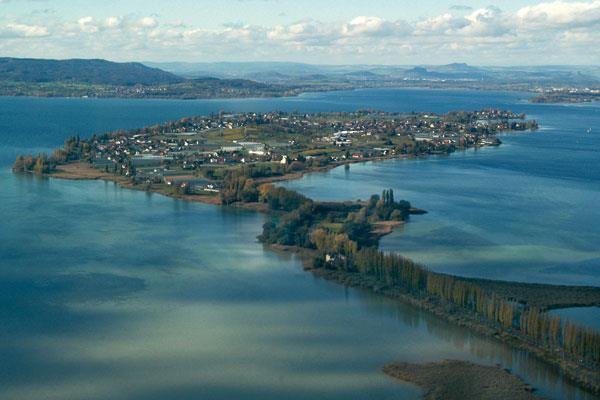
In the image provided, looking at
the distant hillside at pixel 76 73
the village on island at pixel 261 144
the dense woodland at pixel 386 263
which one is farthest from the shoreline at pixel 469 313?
the distant hillside at pixel 76 73

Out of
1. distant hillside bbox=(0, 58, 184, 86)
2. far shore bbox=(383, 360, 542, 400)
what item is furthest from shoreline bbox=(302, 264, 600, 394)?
distant hillside bbox=(0, 58, 184, 86)

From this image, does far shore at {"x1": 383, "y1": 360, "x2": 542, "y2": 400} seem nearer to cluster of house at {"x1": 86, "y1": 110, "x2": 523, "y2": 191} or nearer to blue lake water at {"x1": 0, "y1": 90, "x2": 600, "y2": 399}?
blue lake water at {"x1": 0, "y1": 90, "x2": 600, "y2": 399}

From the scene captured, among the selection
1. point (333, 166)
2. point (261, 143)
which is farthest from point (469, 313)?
point (261, 143)

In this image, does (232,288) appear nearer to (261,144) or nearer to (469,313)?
(469,313)

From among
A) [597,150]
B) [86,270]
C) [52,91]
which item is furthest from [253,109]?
[86,270]

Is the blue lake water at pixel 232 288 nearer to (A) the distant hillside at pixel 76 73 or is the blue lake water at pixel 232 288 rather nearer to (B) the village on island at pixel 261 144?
(B) the village on island at pixel 261 144
